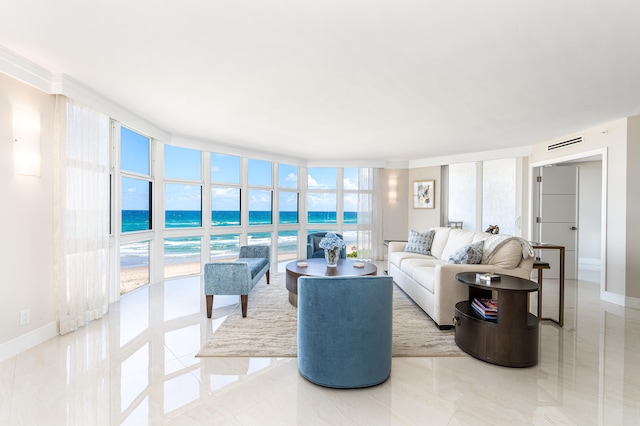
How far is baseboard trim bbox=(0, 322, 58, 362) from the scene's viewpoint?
8.34 feet

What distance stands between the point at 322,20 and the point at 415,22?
0.63 metres

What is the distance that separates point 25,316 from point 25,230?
78cm

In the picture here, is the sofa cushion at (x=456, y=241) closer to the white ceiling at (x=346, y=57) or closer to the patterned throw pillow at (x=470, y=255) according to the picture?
the patterned throw pillow at (x=470, y=255)

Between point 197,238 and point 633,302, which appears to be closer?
point 633,302

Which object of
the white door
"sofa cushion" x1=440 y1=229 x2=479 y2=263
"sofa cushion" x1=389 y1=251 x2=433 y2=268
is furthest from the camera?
the white door

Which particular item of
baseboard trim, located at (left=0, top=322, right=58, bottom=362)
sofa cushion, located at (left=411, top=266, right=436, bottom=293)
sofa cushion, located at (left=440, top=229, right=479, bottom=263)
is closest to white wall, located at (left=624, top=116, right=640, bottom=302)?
sofa cushion, located at (left=440, top=229, right=479, bottom=263)

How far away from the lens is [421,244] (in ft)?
17.2

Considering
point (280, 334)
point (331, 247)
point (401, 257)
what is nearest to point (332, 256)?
point (331, 247)

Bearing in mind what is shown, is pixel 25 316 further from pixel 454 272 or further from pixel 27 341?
pixel 454 272

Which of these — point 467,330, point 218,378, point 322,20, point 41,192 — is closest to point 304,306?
point 218,378

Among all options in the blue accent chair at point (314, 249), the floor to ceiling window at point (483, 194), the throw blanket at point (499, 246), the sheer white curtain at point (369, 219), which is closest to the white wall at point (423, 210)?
the floor to ceiling window at point (483, 194)

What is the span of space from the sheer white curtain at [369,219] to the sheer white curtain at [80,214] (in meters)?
5.42

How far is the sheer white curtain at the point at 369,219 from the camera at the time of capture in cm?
768

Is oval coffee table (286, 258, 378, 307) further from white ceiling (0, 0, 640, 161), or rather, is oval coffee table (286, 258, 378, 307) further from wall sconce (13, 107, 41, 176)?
wall sconce (13, 107, 41, 176)
